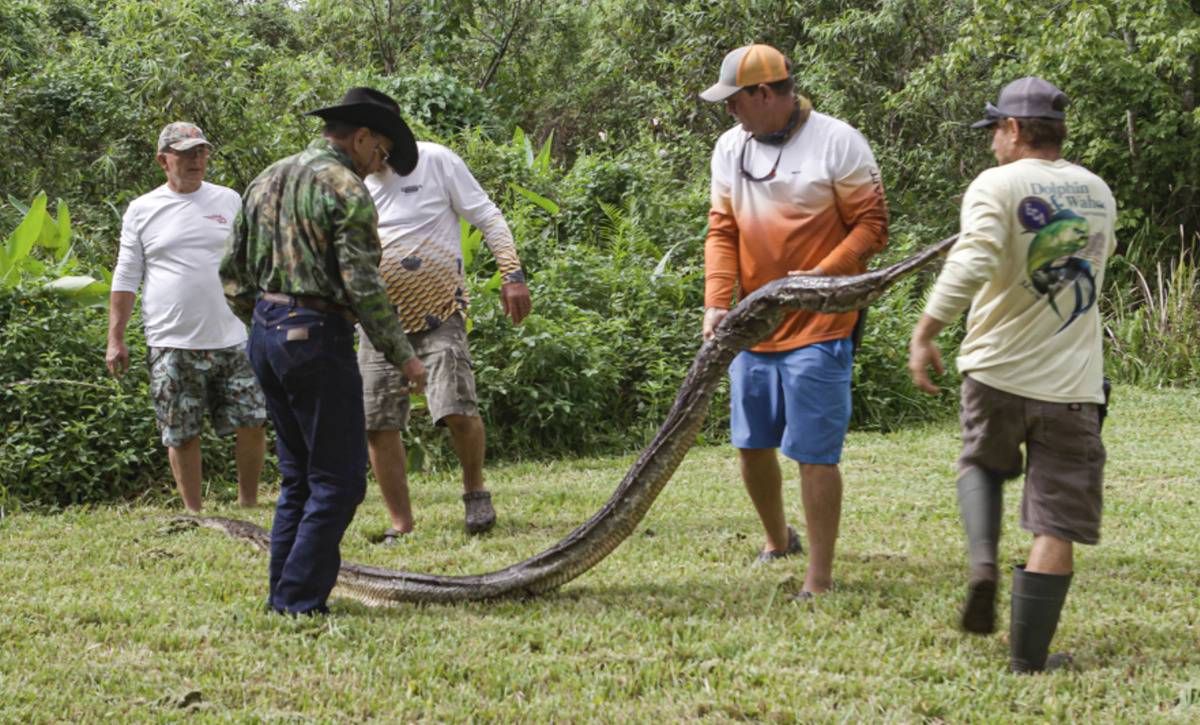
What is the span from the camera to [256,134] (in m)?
11.0

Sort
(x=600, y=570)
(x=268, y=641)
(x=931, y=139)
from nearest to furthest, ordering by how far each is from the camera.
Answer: (x=268, y=641) < (x=600, y=570) < (x=931, y=139)

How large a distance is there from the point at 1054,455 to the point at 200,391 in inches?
195

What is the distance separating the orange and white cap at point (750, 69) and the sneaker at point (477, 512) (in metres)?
2.51

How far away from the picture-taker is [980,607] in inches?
149

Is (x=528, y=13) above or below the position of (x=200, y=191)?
above

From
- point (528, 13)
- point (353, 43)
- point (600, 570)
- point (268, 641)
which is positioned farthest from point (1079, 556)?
point (353, 43)

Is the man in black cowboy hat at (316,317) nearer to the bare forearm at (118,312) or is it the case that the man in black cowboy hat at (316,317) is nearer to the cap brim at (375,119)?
the cap brim at (375,119)

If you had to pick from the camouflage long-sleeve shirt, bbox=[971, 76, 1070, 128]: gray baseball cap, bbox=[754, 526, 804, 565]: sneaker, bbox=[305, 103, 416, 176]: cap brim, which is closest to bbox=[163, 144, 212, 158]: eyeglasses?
bbox=[305, 103, 416, 176]: cap brim

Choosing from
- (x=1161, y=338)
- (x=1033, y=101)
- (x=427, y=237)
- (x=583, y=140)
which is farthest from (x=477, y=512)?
(x=583, y=140)

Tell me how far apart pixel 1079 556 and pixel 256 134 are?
8239 millimetres

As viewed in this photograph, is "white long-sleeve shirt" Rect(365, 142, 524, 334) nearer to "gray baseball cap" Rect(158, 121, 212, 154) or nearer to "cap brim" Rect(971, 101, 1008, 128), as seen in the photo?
"gray baseball cap" Rect(158, 121, 212, 154)

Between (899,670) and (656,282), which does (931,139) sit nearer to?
(656,282)

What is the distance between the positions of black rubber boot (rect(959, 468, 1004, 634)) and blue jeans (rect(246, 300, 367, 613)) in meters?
2.16

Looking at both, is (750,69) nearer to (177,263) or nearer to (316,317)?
(316,317)
